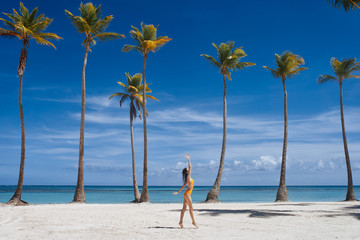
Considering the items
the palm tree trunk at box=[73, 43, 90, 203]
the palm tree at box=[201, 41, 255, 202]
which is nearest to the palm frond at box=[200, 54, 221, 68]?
the palm tree at box=[201, 41, 255, 202]

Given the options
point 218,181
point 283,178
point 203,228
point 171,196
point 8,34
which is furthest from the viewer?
point 171,196

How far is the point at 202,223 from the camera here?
36.7ft

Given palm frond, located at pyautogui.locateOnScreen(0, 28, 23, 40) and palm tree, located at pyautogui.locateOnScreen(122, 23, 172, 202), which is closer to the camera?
palm frond, located at pyautogui.locateOnScreen(0, 28, 23, 40)

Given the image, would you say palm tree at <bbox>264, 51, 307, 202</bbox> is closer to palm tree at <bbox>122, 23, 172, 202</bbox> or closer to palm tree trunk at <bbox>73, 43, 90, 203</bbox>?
palm tree at <bbox>122, 23, 172, 202</bbox>

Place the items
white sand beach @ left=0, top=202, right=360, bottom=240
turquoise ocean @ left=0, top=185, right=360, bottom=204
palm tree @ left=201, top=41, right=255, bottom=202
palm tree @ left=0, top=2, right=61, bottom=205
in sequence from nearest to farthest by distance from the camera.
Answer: white sand beach @ left=0, top=202, right=360, bottom=240 < palm tree @ left=0, top=2, right=61, bottom=205 < palm tree @ left=201, top=41, right=255, bottom=202 < turquoise ocean @ left=0, top=185, right=360, bottom=204

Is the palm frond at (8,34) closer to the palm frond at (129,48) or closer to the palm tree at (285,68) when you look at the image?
the palm frond at (129,48)

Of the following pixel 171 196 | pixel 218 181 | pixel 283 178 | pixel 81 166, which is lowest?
pixel 171 196

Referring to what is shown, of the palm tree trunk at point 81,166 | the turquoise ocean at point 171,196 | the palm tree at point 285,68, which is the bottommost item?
the turquoise ocean at point 171,196

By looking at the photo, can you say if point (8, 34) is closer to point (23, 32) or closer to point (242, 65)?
point (23, 32)

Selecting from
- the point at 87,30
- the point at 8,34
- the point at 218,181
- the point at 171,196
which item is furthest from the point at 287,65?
the point at 171,196

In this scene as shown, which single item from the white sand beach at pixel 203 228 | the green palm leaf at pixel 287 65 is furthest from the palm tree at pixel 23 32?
the green palm leaf at pixel 287 65

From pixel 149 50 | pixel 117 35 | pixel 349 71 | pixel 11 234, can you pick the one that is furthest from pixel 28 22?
pixel 349 71

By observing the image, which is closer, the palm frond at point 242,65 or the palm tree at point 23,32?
the palm tree at point 23,32

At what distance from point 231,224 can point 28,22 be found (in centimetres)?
1829
